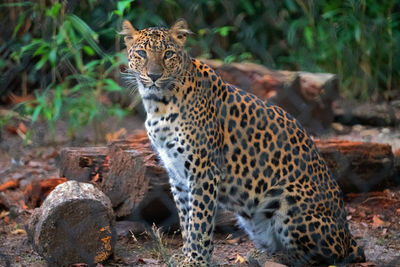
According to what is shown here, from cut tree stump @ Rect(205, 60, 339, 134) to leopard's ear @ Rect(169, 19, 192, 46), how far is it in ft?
8.77

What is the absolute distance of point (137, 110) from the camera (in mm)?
7438

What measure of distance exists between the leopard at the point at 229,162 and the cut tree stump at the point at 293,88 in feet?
8.20

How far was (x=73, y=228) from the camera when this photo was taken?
3908 mm

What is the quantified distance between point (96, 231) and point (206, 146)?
3.08ft

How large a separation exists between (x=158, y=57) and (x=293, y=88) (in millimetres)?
3121

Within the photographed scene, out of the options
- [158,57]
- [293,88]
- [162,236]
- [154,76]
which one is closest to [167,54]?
[158,57]

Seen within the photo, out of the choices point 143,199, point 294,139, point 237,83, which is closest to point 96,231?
point 143,199

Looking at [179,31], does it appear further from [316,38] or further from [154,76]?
[316,38]

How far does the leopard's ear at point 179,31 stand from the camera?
12.8 feet

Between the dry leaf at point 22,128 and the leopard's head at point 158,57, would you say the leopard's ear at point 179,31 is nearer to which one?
the leopard's head at point 158,57

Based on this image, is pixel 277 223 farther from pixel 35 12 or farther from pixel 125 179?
pixel 35 12

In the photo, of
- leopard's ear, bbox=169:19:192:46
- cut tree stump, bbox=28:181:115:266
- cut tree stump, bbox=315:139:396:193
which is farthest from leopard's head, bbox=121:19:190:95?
cut tree stump, bbox=315:139:396:193

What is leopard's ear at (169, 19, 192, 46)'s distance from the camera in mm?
3908

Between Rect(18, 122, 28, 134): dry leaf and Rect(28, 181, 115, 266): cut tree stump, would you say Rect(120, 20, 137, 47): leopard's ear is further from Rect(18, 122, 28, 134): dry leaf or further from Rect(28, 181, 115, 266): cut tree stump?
Rect(18, 122, 28, 134): dry leaf
